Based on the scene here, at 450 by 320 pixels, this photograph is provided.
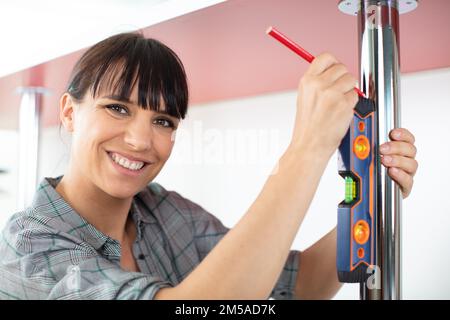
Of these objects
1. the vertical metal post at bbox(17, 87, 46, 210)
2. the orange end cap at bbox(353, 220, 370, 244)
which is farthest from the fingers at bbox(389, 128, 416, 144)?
the vertical metal post at bbox(17, 87, 46, 210)

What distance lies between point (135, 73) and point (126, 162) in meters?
0.11

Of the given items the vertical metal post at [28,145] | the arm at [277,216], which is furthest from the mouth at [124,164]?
the vertical metal post at [28,145]

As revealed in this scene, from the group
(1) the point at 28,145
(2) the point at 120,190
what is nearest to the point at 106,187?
(2) the point at 120,190

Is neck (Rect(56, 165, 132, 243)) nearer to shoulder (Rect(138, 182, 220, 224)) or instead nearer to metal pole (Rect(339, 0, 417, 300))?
shoulder (Rect(138, 182, 220, 224))

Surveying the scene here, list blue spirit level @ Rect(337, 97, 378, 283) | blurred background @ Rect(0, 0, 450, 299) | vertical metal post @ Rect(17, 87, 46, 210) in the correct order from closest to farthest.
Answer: blue spirit level @ Rect(337, 97, 378, 283) → blurred background @ Rect(0, 0, 450, 299) → vertical metal post @ Rect(17, 87, 46, 210)

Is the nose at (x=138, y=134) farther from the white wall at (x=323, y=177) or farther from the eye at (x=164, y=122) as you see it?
the white wall at (x=323, y=177)

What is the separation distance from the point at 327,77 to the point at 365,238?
19cm

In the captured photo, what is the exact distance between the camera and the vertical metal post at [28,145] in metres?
1.22

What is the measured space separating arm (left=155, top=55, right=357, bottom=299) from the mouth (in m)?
0.22

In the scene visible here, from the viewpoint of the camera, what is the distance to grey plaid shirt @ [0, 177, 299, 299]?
1.70ft

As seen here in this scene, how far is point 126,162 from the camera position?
67 centimetres

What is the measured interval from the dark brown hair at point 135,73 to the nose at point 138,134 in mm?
20

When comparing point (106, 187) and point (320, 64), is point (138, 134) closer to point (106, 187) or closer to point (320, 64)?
point (106, 187)

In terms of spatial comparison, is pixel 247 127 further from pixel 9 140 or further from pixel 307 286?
pixel 9 140
